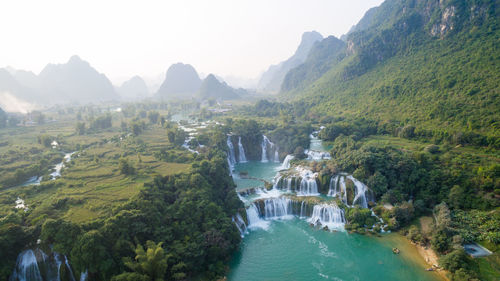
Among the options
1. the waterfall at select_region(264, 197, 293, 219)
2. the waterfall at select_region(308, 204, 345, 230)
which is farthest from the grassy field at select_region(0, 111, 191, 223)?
the waterfall at select_region(308, 204, 345, 230)

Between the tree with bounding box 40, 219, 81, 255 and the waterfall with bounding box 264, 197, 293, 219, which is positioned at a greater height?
the tree with bounding box 40, 219, 81, 255

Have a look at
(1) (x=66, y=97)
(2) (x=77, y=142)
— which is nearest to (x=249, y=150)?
(2) (x=77, y=142)

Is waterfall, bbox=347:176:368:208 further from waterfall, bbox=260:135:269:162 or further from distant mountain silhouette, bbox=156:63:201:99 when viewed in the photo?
distant mountain silhouette, bbox=156:63:201:99

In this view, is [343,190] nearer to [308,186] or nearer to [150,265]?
[308,186]

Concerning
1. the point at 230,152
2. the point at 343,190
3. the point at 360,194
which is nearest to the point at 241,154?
the point at 230,152

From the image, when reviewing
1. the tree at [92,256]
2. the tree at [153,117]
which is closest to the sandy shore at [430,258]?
the tree at [92,256]

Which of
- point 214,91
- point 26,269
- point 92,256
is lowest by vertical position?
point 26,269

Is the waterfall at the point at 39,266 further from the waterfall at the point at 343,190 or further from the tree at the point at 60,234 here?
the waterfall at the point at 343,190
